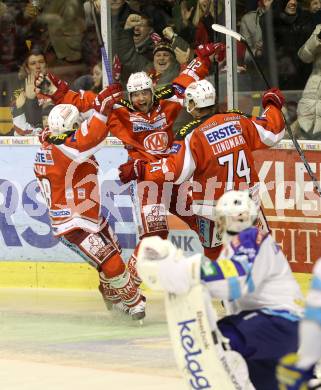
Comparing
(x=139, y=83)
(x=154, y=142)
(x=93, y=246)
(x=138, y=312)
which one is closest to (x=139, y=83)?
(x=139, y=83)

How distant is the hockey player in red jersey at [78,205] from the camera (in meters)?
8.96

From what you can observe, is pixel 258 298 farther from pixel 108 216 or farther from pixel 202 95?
pixel 108 216

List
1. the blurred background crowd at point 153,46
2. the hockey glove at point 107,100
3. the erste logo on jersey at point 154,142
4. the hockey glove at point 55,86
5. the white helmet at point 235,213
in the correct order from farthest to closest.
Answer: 1. the hockey glove at point 55,86
2. the blurred background crowd at point 153,46
3. the erste logo on jersey at point 154,142
4. the hockey glove at point 107,100
5. the white helmet at point 235,213

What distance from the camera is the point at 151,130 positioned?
30.1 ft

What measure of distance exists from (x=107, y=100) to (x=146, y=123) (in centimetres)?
46

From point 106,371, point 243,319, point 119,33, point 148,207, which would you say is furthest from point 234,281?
point 119,33

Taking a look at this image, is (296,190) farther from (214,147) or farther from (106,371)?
(106,371)

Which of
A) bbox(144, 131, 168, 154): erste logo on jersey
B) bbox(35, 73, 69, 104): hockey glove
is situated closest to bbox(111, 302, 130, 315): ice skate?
bbox(144, 131, 168, 154): erste logo on jersey

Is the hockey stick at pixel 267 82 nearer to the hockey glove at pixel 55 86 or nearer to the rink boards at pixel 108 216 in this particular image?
the rink boards at pixel 108 216

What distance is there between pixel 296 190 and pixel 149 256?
437cm

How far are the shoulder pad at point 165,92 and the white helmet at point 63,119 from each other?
0.60 meters

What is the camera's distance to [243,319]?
5.39 meters

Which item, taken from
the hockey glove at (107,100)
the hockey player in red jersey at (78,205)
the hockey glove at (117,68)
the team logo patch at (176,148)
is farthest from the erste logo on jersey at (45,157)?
the hockey glove at (117,68)

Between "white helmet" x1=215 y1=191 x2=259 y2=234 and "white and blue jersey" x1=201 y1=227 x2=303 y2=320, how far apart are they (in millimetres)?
140
